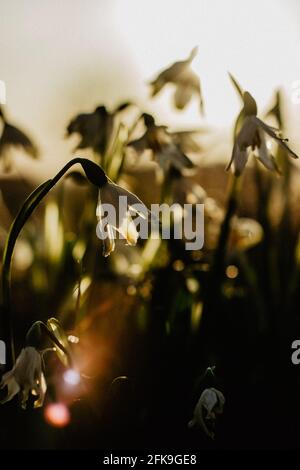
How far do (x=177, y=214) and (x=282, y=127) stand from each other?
1.32 feet

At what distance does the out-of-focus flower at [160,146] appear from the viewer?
75.3 inches

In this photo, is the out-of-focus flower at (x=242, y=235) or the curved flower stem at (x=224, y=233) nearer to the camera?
the curved flower stem at (x=224, y=233)

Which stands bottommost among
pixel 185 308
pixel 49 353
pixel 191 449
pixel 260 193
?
pixel 191 449

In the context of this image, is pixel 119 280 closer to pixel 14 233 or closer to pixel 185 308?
pixel 185 308

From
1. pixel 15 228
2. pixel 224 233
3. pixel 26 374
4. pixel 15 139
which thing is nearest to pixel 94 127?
pixel 15 139

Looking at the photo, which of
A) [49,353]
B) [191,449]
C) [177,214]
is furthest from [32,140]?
[191,449]

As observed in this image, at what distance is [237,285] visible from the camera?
2.45 m

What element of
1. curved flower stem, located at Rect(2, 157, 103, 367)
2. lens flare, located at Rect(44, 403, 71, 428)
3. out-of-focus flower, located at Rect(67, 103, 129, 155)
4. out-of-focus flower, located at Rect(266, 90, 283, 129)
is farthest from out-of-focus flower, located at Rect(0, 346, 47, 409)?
out-of-focus flower, located at Rect(266, 90, 283, 129)

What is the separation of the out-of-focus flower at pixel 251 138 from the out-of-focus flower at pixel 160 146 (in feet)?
0.85

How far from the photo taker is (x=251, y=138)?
1.65 meters

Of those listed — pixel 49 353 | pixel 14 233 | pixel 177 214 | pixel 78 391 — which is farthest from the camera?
pixel 177 214

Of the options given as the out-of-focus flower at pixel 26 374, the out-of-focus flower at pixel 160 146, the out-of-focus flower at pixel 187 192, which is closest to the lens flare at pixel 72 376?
the out-of-focus flower at pixel 26 374

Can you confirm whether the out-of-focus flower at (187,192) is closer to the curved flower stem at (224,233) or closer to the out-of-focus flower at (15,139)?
the curved flower stem at (224,233)

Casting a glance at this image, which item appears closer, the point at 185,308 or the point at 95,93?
the point at 185,308
